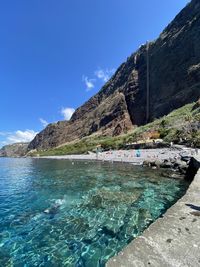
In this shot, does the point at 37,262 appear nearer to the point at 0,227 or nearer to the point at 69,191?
the point at 0,227

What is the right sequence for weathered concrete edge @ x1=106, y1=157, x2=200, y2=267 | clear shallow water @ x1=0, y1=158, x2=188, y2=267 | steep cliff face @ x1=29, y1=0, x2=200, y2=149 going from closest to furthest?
weathered concrete edge @ x1=106, y1=157, x2=200, y2=267 < clear shallow water @ x1=0, y1=158, x2=188, y2=267 < steep cliff face @ x1=29, y1=0, x2=200, y2=149

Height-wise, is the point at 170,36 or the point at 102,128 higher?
the point at 170,36

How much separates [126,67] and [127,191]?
151 metres

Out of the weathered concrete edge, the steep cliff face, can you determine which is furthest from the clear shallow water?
the steep cliff face

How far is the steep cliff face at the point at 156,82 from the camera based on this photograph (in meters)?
102

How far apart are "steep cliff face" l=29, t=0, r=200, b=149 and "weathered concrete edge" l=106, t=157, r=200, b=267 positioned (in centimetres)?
9221

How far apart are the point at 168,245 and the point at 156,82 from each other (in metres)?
123

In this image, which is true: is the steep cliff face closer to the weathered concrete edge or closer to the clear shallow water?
the clear shallow water

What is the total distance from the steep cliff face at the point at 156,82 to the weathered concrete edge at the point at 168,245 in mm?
92211

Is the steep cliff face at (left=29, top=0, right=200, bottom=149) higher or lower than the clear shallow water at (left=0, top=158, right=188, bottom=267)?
higher

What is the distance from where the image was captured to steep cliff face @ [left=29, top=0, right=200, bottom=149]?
102 meters

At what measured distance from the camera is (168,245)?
5.72m

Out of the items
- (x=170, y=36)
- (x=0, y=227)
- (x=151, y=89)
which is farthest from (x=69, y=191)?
(x=170, y=36)

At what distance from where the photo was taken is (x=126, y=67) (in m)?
156
